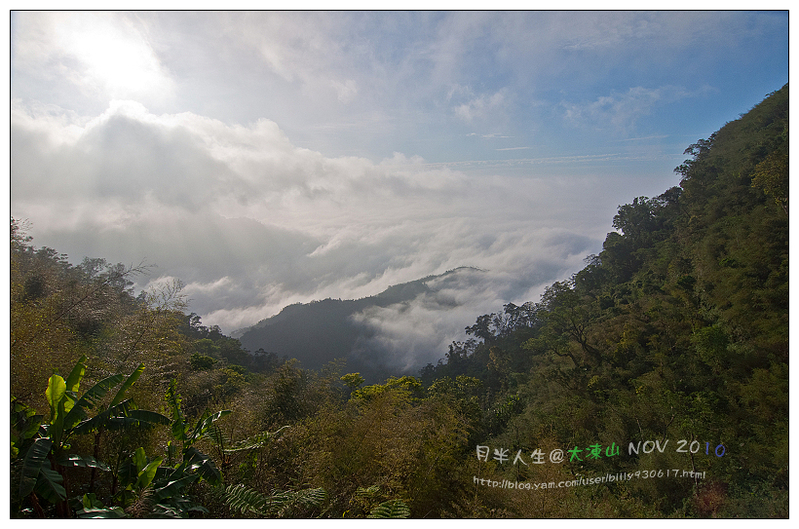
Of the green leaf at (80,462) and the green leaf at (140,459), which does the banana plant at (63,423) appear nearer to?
the green leaf at (80,462)

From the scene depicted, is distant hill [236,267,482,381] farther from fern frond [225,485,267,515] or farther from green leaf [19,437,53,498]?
green leaf [19,437,53,498]

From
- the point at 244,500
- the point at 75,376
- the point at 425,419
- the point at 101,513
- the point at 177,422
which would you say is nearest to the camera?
the point at 101,513

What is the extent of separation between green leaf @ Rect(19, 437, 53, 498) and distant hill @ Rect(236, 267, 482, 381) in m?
13.7

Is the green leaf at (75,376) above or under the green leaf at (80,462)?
above

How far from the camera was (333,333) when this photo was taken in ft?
72.3

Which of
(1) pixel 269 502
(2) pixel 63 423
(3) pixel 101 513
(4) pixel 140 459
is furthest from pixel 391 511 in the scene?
(2) pixel 63 423

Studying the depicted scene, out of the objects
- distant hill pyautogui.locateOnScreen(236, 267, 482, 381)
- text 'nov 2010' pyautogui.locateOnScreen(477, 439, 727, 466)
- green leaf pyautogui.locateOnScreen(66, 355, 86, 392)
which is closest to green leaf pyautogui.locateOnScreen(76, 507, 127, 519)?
green leaf pyautogui.locateOnScreen(66, 355, 86, 392)

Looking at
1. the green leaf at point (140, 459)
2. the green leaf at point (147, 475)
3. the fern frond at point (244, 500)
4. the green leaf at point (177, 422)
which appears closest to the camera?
the green leaf at point (147, 475)

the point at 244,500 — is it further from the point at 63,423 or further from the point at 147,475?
the point at 63,423

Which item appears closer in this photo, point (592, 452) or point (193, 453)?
point (193, 453)

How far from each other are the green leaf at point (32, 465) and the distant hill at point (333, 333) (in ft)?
44.9

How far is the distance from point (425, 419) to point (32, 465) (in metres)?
5.18

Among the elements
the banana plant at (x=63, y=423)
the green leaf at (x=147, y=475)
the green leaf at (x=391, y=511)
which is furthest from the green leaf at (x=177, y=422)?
the green leaf at (x=391, y=511)

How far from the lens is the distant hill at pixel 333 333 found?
18.2 m
